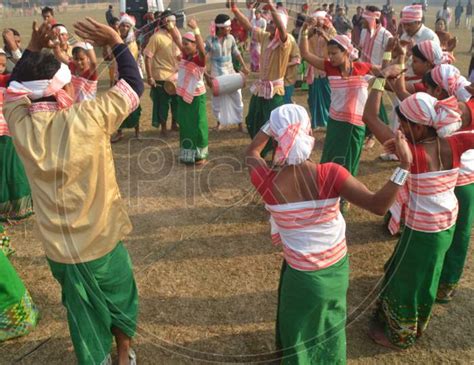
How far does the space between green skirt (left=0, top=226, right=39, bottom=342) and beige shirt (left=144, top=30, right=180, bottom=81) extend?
5.20 metres

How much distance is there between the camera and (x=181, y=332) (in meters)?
3.60

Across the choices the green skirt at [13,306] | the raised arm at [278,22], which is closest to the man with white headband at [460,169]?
the raised arm at [278,22]

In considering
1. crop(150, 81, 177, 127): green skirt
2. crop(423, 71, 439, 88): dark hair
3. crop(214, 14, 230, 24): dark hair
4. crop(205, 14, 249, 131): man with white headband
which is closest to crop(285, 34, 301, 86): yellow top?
crop(205, 14, 249, 131): man with white headband

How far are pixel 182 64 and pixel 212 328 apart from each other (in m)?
4.22

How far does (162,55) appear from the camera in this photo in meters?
7.82

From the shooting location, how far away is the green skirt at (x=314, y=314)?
2.54 metres

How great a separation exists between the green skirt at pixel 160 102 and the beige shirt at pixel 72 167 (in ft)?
18.5

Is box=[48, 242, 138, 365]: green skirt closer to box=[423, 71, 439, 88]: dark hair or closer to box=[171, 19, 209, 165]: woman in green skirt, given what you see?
box=[423, 71, 439, 88]: dark hair

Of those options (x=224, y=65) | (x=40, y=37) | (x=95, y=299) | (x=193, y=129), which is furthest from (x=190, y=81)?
(x=95, y=299)

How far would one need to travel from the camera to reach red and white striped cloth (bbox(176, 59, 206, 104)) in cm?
641

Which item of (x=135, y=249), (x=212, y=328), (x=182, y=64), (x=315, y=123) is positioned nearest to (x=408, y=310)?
(x=212, y=328)

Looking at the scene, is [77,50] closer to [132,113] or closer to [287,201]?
[132,113]

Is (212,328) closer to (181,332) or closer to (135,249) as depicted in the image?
(181,332)

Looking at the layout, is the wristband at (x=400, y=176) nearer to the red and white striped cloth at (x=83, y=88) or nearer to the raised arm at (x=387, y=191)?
the raised arm at (x=387, y=191)
